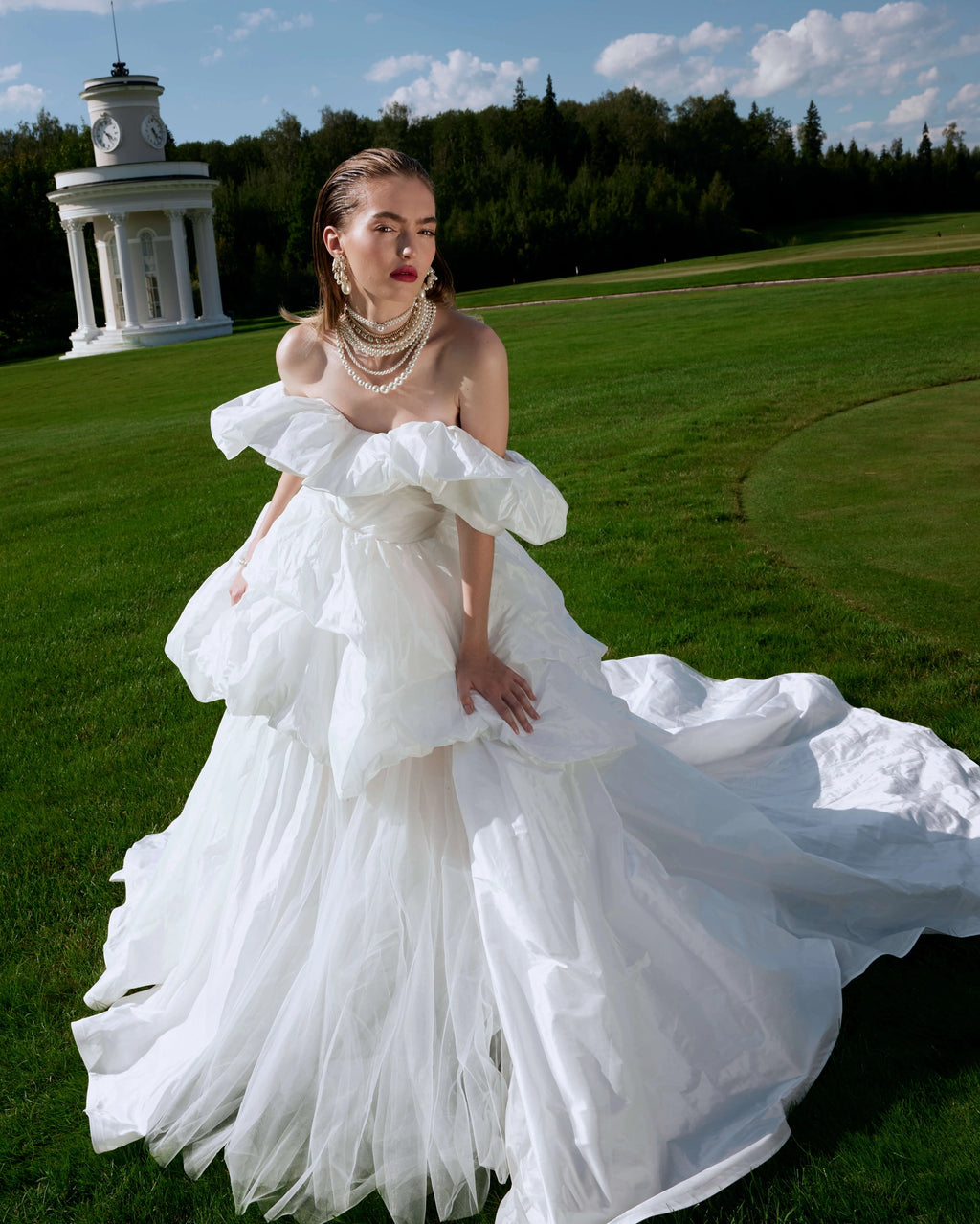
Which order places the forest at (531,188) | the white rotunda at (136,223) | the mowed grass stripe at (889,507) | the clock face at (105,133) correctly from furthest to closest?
the forest at (531,188), the clock face at (105,133), the white rotunda at (136,223), the mowed grass stripe at (889,507)

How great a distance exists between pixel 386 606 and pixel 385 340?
720 mm

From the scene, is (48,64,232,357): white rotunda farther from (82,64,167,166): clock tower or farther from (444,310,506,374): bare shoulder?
(444,310,506,374): bare shoulder

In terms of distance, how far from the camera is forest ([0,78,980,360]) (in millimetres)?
49844

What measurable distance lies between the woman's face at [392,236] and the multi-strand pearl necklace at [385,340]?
2.2 inches

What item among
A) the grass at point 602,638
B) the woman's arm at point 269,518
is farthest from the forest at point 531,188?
the woman's arm at point 269,518

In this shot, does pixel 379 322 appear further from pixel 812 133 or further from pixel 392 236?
pixel 812 133

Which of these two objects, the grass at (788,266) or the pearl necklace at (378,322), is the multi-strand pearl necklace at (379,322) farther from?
the grass at (788,266)

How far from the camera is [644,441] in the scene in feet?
34.9

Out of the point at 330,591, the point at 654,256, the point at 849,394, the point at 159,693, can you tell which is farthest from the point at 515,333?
the point at 654,256

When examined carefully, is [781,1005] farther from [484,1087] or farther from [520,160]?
[520,160]

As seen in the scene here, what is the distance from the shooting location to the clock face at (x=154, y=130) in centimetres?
4259

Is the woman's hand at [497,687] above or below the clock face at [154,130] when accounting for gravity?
below

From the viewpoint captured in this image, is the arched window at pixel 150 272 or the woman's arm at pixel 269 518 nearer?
the woman's arm at pixel 269 518

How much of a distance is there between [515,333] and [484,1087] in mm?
22504
